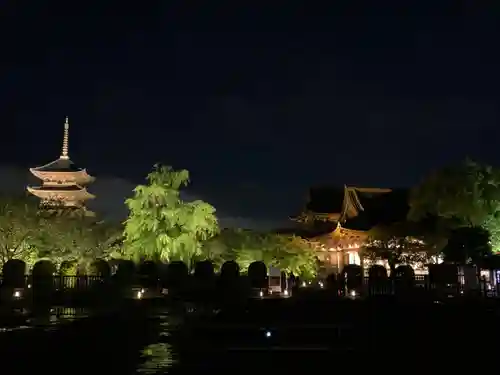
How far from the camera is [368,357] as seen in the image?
10.4 m

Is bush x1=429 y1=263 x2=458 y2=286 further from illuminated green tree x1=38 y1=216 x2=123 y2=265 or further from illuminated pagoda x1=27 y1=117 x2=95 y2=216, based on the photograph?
illuminated pagoda x1=27 y1=117 x2=95 y2=216

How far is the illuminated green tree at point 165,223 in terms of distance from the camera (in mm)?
33875

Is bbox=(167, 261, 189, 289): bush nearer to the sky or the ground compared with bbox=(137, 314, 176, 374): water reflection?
nearer to the sky

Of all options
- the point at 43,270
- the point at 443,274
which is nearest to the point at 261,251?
the point at 443,274

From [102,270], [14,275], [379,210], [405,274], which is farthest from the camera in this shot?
[379,210]

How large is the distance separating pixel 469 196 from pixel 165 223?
16.5 m

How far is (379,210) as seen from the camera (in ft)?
151

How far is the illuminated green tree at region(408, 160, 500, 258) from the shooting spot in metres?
30.1

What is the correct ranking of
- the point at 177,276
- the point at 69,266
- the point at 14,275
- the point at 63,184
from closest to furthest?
the point at 14,275
the point at 177,276
the point at 69,266
the point at 63,184

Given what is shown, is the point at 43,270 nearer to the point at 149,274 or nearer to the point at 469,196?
the point at 149,274

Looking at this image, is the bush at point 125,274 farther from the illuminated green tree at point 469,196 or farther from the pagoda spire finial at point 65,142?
the pagoda spire finial at point 65,142

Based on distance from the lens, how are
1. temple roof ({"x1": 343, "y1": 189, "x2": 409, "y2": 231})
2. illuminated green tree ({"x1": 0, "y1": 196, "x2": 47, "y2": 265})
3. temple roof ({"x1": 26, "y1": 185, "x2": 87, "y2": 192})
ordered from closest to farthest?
illuminated green tree ({"x1": 0, "y1": 196, "x2": 47, "y2": 265})
temple roof ({"x1": 343, "y1": 189, "x2": 409, "y2": 231})
temple roof ({"x1": 26, "y1": 185, "x2": 87, "y2": 192})

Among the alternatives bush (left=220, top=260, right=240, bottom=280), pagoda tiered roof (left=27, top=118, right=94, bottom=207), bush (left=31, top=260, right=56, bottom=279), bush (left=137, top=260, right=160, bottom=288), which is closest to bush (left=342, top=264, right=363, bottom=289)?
bush (left=220, top=260, right=240, bottom=280)

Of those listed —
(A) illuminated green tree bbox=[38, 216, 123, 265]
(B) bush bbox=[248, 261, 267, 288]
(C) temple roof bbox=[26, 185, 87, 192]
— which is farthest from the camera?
(C) temple roof bbox=[26, 185, 87, 192]
